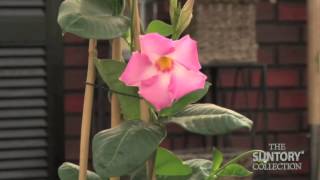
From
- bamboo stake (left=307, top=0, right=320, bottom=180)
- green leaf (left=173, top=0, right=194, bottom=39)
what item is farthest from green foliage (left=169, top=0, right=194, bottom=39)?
bamboo stake (left=307, top=0, right=320, bottom=180)

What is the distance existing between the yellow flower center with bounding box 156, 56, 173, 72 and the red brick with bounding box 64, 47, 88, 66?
5.01 feet

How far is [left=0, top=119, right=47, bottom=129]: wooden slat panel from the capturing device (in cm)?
194

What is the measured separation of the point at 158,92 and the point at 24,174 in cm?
139

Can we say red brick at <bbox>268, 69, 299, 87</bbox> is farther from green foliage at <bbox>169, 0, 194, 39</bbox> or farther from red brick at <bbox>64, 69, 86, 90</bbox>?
green foliage at <bbox>169, 0, 194, 39</bbox>

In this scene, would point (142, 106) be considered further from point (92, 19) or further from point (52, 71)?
point (52, 71)

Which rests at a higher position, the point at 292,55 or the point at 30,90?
the point at 292,55

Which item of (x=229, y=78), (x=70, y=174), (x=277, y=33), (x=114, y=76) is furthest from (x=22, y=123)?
(x=114, y=76)

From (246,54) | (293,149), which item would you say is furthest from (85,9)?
(293,149)

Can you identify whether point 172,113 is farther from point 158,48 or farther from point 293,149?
point 293,149

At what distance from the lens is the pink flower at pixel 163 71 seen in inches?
24.9

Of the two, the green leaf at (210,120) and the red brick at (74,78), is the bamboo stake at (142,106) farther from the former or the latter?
the red brick at (74,78)

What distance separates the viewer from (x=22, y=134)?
6.37 feet

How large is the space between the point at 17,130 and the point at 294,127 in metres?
1.02

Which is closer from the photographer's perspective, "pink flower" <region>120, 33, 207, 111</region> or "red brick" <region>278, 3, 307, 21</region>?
"pink flower" <region>120, 33, 207, 111</region>
